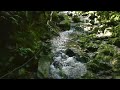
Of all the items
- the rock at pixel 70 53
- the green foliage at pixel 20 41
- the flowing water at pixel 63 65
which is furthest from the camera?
the rock at pixel 70 53

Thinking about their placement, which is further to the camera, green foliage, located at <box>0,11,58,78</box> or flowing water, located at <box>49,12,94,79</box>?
flowing water, located at <box>49,12,94,79</box>

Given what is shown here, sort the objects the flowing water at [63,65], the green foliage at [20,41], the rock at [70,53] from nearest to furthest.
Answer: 1. the green foliage at [20,41]
2. the flowing water at [63,65]
3. the rock at [70,53]

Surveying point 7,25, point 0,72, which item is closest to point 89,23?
point 7,25

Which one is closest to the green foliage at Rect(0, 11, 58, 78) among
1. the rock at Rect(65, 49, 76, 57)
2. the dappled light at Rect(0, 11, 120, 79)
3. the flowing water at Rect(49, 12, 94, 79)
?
the dappled light at Rect(0, 11, 120, 79)

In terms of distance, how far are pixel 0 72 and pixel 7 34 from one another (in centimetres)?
101

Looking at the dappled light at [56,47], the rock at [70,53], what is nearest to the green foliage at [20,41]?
the dappled light at [56,47]

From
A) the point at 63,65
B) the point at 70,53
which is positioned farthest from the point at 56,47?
the point at 63,65

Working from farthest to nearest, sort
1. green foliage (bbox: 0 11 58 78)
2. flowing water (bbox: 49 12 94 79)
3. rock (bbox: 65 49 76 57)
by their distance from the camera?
rock (bbox: 65 49 76 57)
flowing water (bbox: 49 12 94 79)
green foliage (bbox: 0 11 58 78)

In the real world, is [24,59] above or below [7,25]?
below

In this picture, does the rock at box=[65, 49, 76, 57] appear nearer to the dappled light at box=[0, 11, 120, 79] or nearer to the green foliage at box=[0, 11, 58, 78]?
the dappled light at box=[0, 11, 120, 79]

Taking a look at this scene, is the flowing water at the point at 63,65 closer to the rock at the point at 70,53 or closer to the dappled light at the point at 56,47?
the dappled light at the point at 56,47

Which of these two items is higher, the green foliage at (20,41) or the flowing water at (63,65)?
the green foliage at (20,41)
